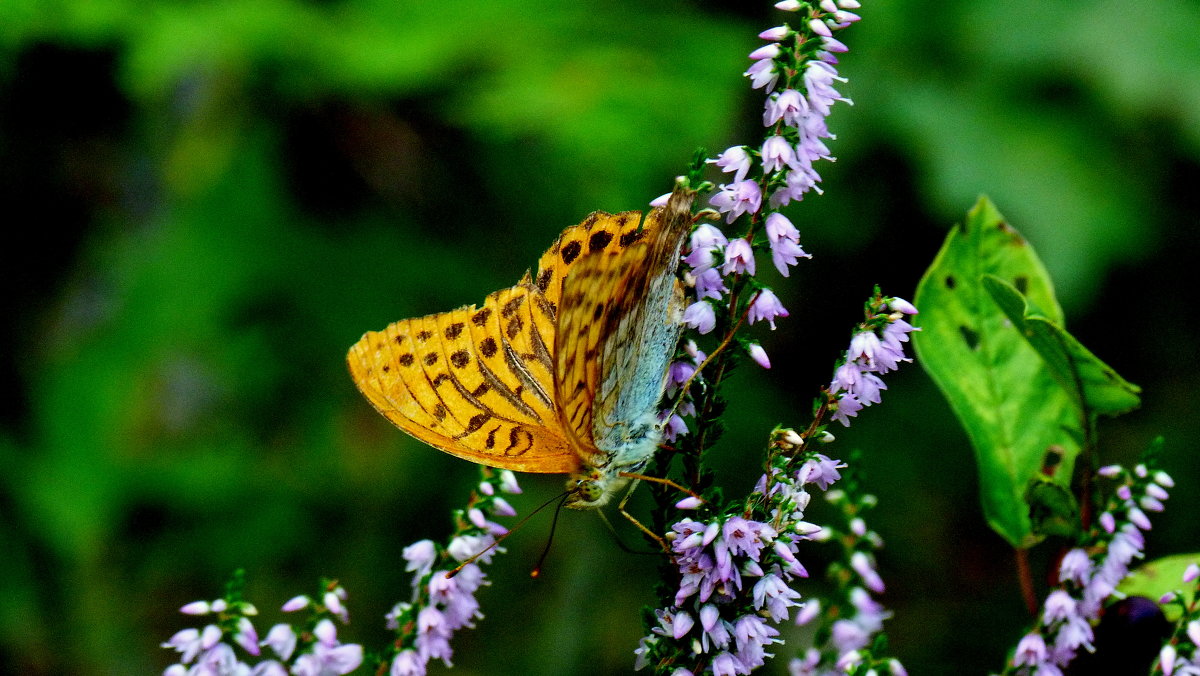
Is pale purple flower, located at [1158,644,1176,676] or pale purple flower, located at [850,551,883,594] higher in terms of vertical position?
pale purple flower, located at [850,551,883,594]

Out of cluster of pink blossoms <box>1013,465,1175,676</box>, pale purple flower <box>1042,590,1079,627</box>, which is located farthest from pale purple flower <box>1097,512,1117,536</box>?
pale purple flower <box>1042,590,1079,627</box>

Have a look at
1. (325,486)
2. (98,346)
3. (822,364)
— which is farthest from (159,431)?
(822,364)

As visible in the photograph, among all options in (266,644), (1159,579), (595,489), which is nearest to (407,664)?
(266,644)

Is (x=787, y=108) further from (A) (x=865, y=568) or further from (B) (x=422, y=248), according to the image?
(B) (x=422, y=248)

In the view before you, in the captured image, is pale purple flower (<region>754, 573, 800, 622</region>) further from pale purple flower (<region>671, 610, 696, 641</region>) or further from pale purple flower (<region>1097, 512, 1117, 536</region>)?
pale purple flower (<region>1097, 512, 1117, 536</region>)

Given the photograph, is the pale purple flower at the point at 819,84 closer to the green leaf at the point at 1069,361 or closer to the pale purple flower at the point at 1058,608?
the green leaf at the point at 1069,361

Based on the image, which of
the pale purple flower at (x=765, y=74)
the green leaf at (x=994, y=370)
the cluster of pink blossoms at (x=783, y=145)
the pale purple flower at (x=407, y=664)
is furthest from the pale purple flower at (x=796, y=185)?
the pale purple flower at (x=407, y=664)

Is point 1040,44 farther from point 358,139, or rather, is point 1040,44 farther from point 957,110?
point 358,139
